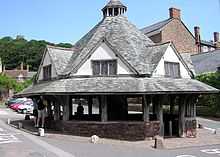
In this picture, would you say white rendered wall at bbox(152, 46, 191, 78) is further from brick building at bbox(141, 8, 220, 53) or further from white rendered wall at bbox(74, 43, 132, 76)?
brick building at bbox(141, 8, 220, 53)

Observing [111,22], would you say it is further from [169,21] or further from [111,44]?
[169,21]

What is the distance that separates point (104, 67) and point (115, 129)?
3942 mm

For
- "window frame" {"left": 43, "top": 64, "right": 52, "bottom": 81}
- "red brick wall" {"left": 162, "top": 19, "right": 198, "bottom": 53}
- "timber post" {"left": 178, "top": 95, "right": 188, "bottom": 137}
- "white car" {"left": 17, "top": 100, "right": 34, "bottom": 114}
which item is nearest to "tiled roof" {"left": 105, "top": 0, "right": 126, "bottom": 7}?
"window frame" {"left": 43, "top": 64, "right": 52, "bottom": 81}

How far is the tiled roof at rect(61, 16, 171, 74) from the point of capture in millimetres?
21562

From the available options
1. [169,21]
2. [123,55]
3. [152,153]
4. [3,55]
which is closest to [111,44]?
[123,55]

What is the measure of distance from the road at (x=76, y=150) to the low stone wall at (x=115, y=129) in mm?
2020

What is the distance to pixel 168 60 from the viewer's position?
22016mm

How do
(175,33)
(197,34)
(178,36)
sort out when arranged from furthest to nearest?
1. (197,34)
2. (178,36)
3. (175,33)

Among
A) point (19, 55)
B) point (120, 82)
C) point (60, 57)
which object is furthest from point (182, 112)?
point (19, 55)

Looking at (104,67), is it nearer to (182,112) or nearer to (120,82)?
(120,82)

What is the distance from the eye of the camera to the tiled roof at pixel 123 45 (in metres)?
21.6

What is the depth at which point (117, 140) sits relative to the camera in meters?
19.0

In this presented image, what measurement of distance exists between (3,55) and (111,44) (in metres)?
98.0

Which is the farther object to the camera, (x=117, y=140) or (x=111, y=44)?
(x=111, y=44)
